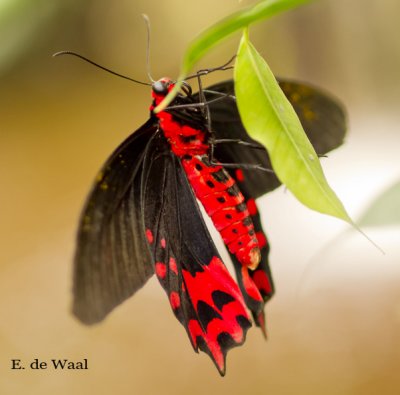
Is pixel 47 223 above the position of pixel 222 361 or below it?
above

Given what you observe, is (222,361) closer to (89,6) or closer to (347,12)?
(347,12)

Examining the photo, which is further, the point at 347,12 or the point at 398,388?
the point at 347,12

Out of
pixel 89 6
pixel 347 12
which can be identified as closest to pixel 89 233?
pixel 347 12

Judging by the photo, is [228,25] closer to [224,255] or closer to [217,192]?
[217,192]

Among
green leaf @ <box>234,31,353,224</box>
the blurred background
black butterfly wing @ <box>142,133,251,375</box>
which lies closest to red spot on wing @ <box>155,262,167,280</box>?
black butterfly wing @ <box>142,133,251,375</box>

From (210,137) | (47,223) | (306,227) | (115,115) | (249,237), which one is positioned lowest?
(249,237)

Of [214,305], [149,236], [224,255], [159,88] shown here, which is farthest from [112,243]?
[224,255]

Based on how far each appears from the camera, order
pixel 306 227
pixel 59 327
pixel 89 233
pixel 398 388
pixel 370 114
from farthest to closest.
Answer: pixel 370 114 < pixel 59 327 < pixel 306 227 < pixel 398 388 < pixel 89 233

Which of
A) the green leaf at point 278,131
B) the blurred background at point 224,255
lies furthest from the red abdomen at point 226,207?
the blurred background at point 224,255

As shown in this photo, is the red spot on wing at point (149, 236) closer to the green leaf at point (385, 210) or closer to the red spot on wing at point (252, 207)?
the red spot on wing at point (252, 207)
